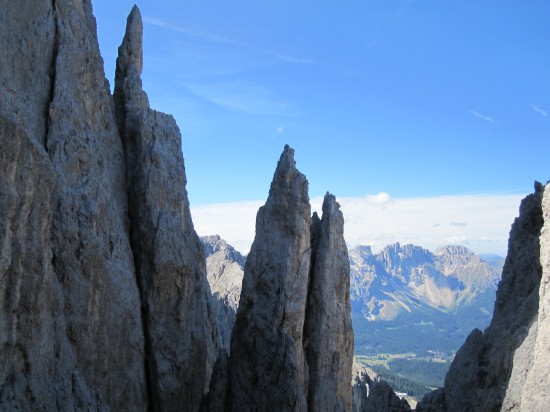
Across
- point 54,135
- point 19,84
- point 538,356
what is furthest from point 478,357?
point 19,84

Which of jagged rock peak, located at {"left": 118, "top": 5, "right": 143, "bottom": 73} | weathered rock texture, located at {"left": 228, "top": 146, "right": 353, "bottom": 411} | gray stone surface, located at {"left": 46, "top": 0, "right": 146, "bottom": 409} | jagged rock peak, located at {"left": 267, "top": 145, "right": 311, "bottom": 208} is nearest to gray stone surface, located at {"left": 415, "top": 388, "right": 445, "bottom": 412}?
weathered rock texture, located at {"left": 228, "top": 146, "right": 353, "bottom": 411}

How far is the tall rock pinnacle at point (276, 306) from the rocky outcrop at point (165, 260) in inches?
132

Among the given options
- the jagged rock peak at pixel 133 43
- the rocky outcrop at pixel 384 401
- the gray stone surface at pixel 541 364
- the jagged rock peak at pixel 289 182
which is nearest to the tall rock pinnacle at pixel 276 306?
the jagged rock peak at pixel 289 182

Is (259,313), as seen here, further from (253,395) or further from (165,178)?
(165,178)

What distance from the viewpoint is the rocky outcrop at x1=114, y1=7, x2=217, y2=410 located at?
130 ft

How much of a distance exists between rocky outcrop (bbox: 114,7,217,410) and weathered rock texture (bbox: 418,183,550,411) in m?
16.5

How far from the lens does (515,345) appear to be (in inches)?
1150

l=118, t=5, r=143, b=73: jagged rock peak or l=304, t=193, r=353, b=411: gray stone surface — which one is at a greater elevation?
l=118, t=5, r=143, b=73: jagged rock peak

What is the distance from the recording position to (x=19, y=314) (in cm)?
2902

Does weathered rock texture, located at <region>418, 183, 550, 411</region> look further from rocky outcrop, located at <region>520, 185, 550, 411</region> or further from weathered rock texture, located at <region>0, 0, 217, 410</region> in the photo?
weathered rock texture, located at <region>0, 0, 217, 410</region>

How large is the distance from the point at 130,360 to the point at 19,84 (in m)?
19.2

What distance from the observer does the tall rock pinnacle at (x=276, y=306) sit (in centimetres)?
3853

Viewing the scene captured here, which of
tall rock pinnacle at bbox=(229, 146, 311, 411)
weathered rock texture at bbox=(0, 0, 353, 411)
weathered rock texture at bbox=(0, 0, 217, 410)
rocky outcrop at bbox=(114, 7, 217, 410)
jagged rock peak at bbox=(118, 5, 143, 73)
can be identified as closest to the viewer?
weathered rock texture at bbox=(0, 0, 217, 410)

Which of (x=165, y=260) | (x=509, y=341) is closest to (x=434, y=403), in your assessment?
(x=509, y=341)
